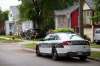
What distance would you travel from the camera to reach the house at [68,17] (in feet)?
182

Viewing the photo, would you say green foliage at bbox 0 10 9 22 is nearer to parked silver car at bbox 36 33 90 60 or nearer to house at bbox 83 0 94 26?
house at bbox 83 0 94 26

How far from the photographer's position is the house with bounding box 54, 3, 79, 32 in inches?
2189

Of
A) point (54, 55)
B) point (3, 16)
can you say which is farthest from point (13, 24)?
point (54, 55)

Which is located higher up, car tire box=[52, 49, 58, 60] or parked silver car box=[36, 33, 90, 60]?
parked silver car box=[36, 33, 90, 60]

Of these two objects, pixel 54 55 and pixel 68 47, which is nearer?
pixel 68 47

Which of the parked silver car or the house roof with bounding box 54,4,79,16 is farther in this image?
the house roof with bounding box 54,4,79,16

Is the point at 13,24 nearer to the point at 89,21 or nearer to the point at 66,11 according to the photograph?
the point at 66,11

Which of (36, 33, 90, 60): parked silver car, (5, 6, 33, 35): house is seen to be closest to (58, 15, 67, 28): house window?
(5, 6, 33, 35): house

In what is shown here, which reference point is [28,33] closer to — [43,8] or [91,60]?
[43,8]

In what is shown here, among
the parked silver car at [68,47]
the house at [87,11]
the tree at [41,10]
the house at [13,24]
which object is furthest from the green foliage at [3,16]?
the parked silver car at [68,47]

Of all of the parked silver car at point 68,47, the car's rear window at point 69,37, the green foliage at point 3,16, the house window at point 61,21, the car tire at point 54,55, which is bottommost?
the car tire at point 54,55

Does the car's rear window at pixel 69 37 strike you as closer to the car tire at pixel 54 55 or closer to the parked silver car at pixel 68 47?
the parked silver car at pixel 68 47

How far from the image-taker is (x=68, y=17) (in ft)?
189

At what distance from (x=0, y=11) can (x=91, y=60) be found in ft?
215
